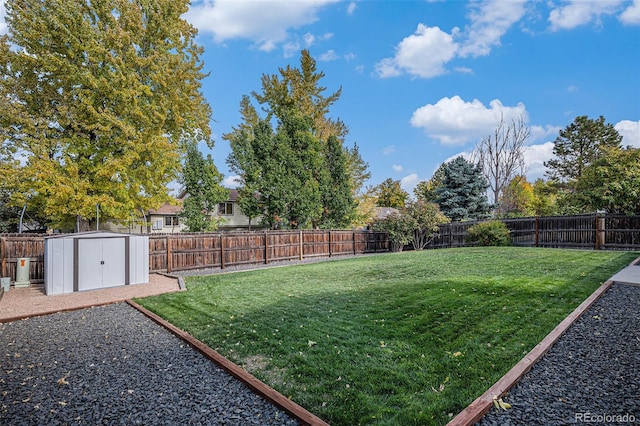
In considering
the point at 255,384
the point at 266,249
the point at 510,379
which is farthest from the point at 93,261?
the point at 510,379

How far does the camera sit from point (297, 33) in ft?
43.4

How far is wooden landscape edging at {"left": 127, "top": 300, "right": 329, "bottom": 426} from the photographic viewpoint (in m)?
2.42

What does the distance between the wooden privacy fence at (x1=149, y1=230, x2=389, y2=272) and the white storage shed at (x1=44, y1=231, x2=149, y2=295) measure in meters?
2.35

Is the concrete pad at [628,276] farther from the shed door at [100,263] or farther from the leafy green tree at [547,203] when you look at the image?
the leafy green tree at [547,203]

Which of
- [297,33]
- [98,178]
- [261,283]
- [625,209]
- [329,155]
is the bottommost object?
[261,283]

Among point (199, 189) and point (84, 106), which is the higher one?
point (84, 106)

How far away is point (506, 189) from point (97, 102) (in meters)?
27.8

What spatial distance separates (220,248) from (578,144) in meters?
30.5

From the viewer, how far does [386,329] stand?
4.29 m

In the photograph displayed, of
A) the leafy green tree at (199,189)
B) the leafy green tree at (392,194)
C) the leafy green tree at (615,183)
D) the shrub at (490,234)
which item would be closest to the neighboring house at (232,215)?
the leafy green tree at (199,189)

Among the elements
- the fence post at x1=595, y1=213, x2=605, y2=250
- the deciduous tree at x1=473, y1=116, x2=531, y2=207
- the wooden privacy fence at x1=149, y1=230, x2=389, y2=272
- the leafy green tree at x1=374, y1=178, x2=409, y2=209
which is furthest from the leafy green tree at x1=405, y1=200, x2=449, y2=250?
the leafy green tree at x1=374, y1=178, x2=409, y2=209

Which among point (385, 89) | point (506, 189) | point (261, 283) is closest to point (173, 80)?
point (385, 89)

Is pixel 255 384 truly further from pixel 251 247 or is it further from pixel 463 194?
pixel 463 194

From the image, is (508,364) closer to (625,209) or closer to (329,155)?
A: (625,209)
